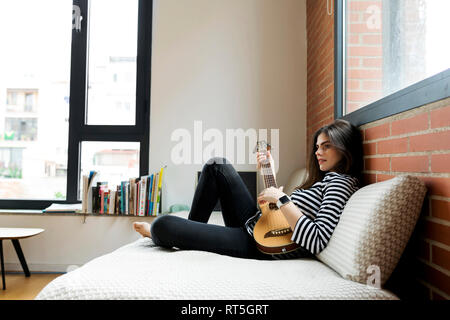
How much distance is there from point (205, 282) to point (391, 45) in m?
1.24

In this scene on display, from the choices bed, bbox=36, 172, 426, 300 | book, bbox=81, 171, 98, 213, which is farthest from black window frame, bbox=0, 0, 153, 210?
bed, bbox=36, 172, 426, 300

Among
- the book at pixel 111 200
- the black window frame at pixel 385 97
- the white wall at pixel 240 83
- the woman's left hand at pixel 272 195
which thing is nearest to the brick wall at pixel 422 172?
the black window frame at pixel 385 97

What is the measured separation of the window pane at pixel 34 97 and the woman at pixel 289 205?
1.81 m

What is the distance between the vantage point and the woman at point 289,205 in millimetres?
1130

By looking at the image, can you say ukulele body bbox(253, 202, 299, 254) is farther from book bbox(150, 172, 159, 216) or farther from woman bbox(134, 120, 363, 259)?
book bbox(150, 172, 159, 216)

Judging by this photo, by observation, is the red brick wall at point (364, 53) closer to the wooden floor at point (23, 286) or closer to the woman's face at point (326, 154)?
the woman's face at point (326, 154)

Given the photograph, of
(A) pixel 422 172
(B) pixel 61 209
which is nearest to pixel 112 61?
(B) pixel 61 209

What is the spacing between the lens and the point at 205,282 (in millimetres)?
878

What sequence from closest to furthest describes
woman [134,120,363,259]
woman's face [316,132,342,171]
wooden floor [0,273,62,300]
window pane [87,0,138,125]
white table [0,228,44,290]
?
woman [134,120,363,259]
woman's face [316,132,342,171]
wooden floor [0,273,62,300]
white table [0,228,44,290]
window pane [87,0,138,125]

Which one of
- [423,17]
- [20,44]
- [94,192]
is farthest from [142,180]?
[423,17]

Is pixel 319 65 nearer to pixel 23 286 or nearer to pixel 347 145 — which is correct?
pixel 347 145

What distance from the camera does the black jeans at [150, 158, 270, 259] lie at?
1250 mm

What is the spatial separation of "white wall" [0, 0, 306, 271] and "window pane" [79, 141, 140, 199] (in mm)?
203
